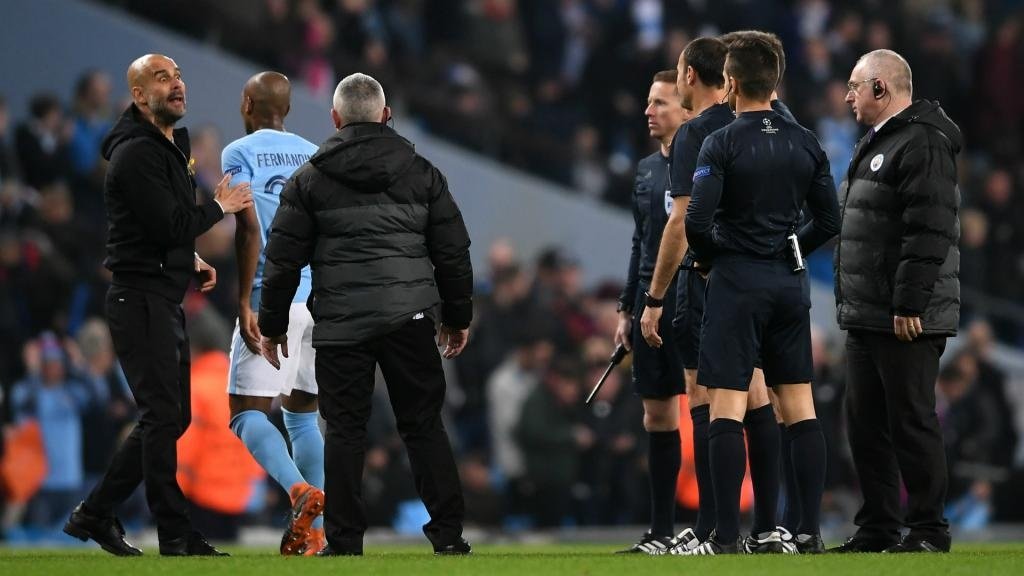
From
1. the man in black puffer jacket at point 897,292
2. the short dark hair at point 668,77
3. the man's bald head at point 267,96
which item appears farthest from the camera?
the short dark hair at point 668,77

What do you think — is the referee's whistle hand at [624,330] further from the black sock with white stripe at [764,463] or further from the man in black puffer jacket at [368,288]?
the man in black puffer jacket at [368,288]

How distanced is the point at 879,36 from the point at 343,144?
13356mm

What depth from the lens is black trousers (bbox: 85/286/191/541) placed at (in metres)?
7.97

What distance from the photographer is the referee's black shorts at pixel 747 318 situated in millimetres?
7715

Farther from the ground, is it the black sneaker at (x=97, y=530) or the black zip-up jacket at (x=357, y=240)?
the black zip-up jacket at (x=357, y=240)

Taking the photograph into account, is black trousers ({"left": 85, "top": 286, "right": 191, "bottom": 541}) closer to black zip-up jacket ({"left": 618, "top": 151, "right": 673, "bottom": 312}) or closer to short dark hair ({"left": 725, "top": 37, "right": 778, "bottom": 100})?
black zip-up jacket ({"left": 618, "top": 151, "right": 673, "bottom": 312})

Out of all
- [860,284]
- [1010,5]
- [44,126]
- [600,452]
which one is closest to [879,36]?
[1010,5]

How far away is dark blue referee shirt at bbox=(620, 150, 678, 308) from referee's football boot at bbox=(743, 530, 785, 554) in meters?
1.43

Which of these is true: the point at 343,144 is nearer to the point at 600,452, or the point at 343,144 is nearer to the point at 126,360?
the point at 126,360

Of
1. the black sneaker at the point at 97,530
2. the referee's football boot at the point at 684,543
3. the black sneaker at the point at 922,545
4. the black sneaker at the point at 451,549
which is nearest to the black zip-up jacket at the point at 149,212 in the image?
the black sneaker at the point at 97,530

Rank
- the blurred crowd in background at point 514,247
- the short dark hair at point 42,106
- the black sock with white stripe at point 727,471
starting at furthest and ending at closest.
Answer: the short dark hair at point 42,106
the blurred crowd in background at point 514,247
the black sock with white stripe at point 727,471

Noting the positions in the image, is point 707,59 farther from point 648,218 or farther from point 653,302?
point 653,302

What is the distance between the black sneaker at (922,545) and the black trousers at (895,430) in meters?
0.03

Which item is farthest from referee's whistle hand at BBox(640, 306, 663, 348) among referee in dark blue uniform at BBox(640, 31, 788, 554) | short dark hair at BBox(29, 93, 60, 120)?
short dark hair at BBox(29, 93, 60, 120)
